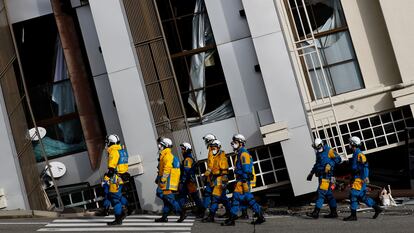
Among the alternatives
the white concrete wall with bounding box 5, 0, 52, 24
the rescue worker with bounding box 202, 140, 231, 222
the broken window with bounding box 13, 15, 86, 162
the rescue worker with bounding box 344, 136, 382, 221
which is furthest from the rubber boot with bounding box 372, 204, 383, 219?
the white concrete wall with bounding box 5, 0, 52, 24

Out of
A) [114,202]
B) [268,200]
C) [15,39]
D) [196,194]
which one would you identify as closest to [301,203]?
[268,200]

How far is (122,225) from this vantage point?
51.7 feet

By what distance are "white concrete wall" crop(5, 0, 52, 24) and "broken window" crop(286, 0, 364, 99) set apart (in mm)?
6186

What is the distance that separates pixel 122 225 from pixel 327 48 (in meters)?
7.51

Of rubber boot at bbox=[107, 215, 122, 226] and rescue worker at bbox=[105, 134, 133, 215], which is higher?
rescue worker at bbox=[105, 134, 133, 215]

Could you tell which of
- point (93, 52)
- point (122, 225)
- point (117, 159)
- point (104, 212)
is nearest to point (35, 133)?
point (93, 52)

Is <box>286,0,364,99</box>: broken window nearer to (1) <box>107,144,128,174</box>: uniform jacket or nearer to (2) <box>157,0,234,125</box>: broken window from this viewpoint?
(2) <box>157,0,234,125</box>: broken window

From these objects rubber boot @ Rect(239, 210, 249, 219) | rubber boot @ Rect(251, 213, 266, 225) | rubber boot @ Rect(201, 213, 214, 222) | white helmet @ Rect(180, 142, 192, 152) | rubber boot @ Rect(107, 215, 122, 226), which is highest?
white helmet @ Rect(180, 142, 192, 152)

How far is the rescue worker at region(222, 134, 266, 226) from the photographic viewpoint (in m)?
15.5

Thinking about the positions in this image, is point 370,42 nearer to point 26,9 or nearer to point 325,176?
point 325,176

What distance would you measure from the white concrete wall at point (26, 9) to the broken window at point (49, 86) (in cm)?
55

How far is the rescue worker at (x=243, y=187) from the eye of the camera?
15.5 metres

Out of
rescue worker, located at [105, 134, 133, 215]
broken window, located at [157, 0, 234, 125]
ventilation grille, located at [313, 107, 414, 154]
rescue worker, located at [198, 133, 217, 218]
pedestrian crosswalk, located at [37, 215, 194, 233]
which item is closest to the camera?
pedestrian crosswalk, located at [37, 215, 194, 233]

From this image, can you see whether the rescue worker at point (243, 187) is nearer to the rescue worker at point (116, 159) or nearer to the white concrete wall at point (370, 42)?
the rescue worker at point (116, 159)
